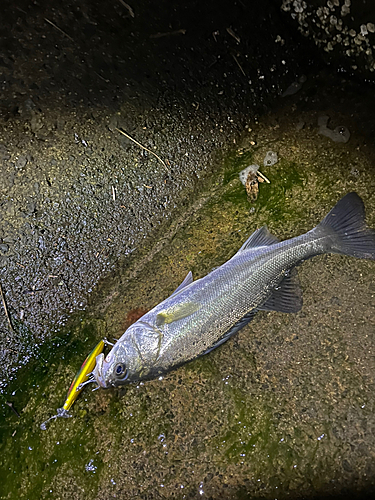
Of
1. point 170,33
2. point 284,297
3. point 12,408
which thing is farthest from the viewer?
point 170,33

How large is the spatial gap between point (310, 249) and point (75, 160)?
1.97 meters

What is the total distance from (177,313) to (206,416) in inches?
34.1

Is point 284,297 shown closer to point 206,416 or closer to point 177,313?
point 177,313

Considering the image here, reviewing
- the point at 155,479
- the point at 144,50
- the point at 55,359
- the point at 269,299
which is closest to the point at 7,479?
the point at 55,359

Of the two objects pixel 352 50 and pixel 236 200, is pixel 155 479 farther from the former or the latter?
pixel 352 50

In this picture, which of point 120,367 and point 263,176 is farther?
point 263,176

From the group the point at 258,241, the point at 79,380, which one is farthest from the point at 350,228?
the point at 79,380

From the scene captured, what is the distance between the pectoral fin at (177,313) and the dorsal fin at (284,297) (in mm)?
456

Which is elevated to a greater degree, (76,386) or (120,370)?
(120,370)

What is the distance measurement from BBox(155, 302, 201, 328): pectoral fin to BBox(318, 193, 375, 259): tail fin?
1018 millimetres

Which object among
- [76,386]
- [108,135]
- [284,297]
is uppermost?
[108,135]

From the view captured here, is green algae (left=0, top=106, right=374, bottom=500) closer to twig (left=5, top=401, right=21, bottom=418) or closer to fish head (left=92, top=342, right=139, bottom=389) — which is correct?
twig (left=5, top=401, right=21, bottom=418)

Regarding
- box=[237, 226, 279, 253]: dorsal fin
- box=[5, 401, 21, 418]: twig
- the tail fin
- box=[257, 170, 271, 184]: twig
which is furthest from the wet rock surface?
the tail fin

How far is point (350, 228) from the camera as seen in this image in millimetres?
2406
